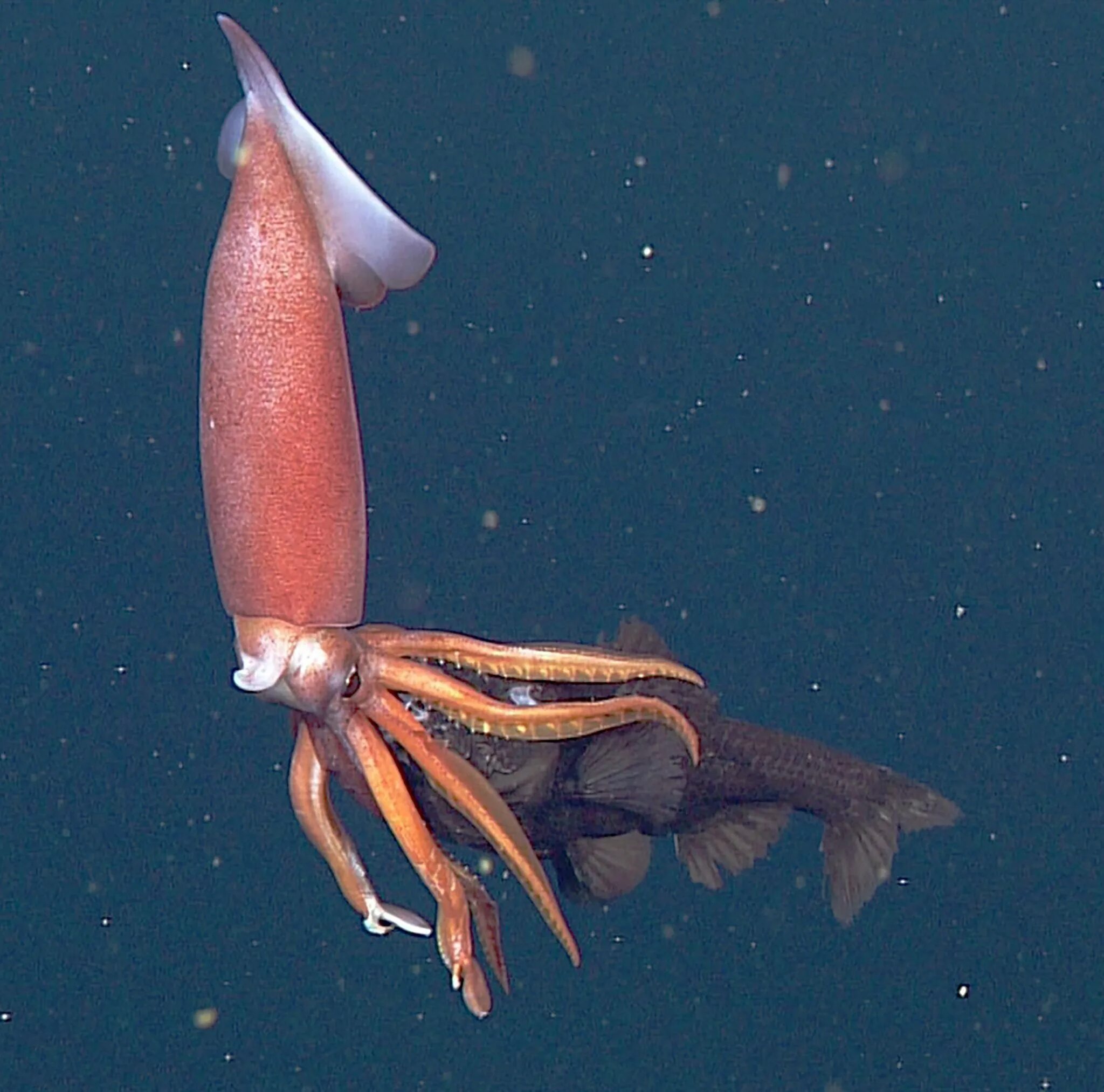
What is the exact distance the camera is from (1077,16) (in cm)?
777

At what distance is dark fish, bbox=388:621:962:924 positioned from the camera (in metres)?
2.96

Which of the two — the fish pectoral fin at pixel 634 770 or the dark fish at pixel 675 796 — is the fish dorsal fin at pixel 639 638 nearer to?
the dark fish at pixel 675 796

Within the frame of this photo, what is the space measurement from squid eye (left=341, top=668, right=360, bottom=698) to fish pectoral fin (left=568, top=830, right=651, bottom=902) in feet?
3.57

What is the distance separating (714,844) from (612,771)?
0.81 metres

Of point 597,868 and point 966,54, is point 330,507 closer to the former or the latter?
point 597,868

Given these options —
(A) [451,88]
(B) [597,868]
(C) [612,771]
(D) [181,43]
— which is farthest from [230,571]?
(D) [181,43]

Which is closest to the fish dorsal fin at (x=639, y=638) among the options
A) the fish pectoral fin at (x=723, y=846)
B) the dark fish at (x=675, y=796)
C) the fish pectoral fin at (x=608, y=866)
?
the dark fish at (x=675, y=796)

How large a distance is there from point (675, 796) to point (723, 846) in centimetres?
51

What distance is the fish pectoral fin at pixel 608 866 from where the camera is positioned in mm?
3469

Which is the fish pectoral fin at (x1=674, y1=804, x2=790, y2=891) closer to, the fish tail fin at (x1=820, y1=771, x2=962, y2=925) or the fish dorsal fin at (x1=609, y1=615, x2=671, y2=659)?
the fish tail fin at (x1=820, y1=771, x2=962, y2=925)

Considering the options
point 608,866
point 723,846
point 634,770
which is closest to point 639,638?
point 634,770

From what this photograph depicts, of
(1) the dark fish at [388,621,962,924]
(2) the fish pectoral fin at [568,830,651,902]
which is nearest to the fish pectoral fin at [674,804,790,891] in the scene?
(1) the dark fish at [388,621,962,924]

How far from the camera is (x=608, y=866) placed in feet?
11.5

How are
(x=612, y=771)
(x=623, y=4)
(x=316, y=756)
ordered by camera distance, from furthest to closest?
(x=623, y=4) < (x=612, y=771) < (x=316, y=756)
